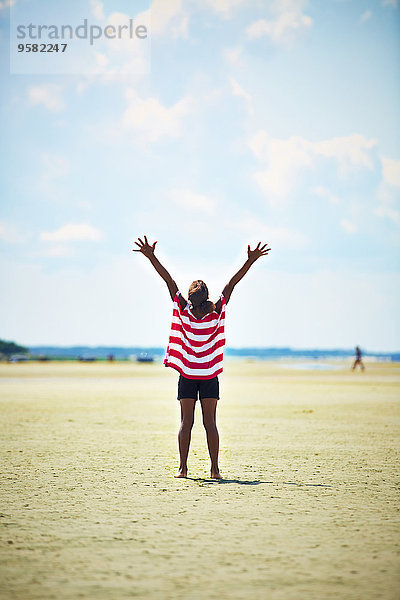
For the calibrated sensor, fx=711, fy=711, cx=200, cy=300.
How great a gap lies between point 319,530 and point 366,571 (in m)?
1.06

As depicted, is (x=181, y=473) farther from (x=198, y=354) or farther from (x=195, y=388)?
(x=198, y=354)

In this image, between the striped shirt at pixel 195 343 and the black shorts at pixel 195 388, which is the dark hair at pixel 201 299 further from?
the black shorts at pixel 195 388

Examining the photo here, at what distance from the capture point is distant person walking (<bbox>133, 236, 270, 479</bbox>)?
7.92 m

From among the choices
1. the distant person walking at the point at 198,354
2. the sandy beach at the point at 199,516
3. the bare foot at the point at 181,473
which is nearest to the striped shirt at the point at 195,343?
the distant person walking at the point at 198,354

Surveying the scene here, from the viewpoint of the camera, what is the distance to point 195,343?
7973 millimetres

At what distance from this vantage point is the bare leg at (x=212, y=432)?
7984mm

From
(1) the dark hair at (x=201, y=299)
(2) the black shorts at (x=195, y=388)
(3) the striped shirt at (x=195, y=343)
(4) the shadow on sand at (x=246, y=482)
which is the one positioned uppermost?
(1) the dark hair at (x=201, y=299)

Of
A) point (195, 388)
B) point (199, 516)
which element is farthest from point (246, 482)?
point (199, 516)

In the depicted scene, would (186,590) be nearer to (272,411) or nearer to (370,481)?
(370,481)

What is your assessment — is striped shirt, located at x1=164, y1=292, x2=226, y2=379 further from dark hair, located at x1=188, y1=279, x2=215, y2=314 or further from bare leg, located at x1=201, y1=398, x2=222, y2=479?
bare leg, located at x1=201, y1=398, x2=222, y2=479

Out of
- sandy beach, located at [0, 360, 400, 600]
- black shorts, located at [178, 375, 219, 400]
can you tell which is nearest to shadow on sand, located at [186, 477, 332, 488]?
sandy beach, located at [0, 360, 400, 600]

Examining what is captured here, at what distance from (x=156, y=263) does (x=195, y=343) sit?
1.05 meters

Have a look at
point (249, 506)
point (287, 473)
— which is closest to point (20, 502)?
point (249, 506)

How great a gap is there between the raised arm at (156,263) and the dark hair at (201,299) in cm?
26
